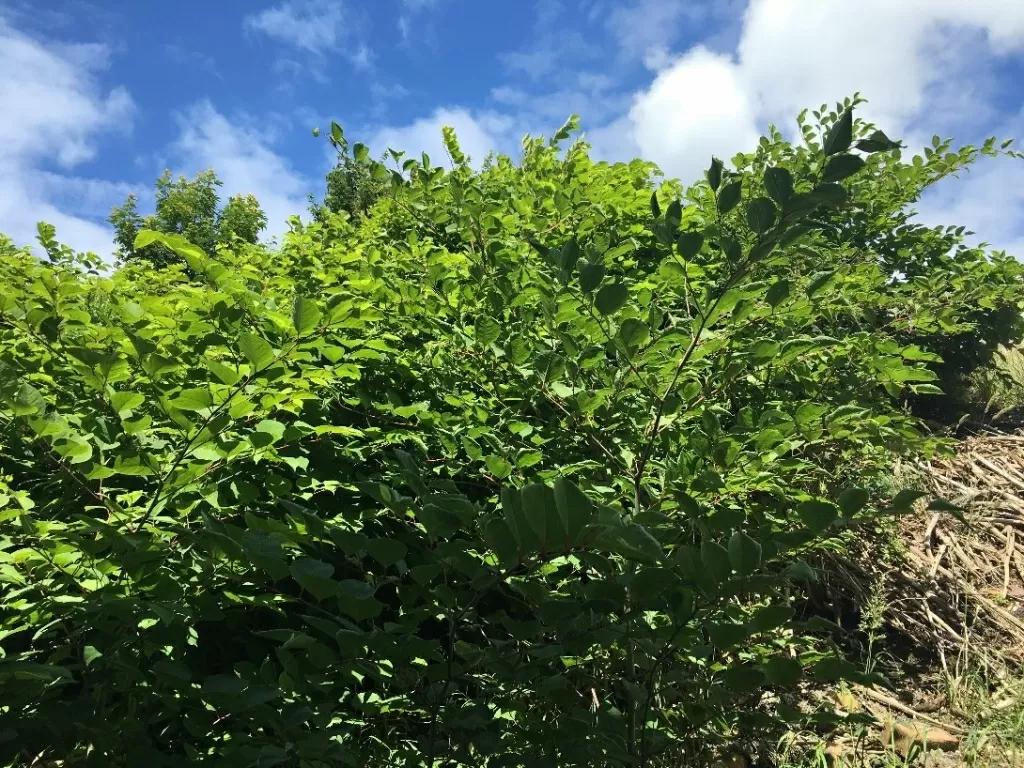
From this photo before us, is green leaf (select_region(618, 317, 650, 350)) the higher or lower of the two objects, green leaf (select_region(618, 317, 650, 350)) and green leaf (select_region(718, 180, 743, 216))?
the lower

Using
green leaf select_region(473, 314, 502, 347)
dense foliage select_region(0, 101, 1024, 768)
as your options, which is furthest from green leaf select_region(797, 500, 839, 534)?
green leaf select_region(473, 314, 502, 347)

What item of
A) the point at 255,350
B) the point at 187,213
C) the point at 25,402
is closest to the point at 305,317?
the point at 255,350

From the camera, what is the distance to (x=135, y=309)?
1.68m

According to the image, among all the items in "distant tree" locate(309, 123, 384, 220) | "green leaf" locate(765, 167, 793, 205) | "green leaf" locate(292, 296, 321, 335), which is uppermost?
"distant tree" locate(309, 123, 384, 220)

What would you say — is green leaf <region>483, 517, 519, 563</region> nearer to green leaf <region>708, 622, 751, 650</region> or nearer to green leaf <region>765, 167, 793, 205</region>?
green leaf <region>708, 622, 751, 650</region>

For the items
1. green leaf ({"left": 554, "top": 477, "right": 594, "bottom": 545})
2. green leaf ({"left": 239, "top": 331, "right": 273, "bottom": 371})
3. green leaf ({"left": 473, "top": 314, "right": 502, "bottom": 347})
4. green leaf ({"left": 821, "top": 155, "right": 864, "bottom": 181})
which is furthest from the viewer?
green leaf ({"left": 473, "top": 314, "right": 502, "bottom": 347})

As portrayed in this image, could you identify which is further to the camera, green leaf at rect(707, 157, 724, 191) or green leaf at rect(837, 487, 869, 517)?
green leaf at rect(707, 157, 724, 191)

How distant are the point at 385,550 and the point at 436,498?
0.13 meters

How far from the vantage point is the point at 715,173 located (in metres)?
1.17

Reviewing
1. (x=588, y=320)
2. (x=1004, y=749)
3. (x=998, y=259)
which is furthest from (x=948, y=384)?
(x=588, y=320)

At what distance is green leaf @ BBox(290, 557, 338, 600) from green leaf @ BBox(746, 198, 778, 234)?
2.91ft

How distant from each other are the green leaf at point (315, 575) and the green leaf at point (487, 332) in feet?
3.75

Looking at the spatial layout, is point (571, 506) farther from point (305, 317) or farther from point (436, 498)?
point (305, 317)

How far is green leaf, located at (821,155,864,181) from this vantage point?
1014 mm
